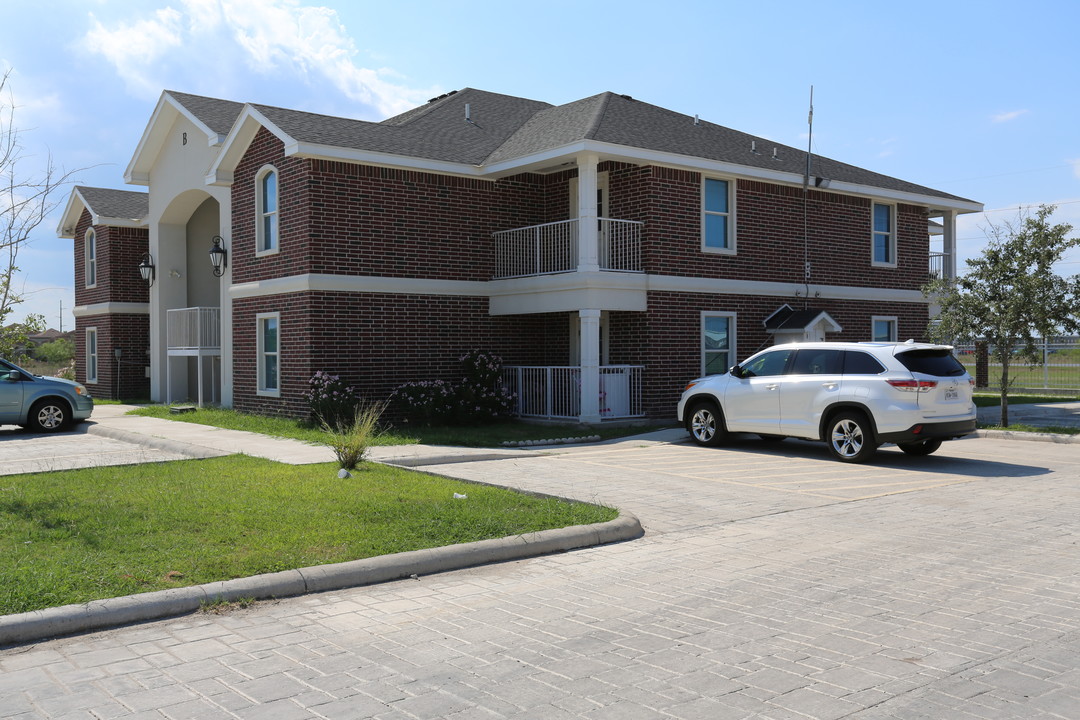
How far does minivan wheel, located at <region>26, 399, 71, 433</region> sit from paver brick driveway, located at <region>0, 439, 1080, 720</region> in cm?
1451

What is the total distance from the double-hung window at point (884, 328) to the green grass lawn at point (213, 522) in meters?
17.0

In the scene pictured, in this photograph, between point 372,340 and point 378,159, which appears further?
point 372,340

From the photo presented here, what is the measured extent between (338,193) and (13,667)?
574 inches

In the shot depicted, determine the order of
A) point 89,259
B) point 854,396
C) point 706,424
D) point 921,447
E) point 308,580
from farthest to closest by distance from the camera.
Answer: point 89,259 < point 706,424 < point 921,447 < point 854,396 < point 308,580

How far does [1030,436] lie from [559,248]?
9.89 m

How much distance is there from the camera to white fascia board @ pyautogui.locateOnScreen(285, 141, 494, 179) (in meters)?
18.1

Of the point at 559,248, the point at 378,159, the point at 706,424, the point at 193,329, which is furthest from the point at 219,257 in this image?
the point at 706,424

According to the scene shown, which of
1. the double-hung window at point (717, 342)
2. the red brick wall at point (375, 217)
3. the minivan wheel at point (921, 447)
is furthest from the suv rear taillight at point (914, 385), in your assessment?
the red brick wall at point (375, 217)

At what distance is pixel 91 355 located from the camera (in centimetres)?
3014

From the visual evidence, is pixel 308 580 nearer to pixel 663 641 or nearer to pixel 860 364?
pixel 663 641

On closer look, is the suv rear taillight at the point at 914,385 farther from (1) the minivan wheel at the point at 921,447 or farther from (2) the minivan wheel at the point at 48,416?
(2) the minivan wheel at the point at 48,416

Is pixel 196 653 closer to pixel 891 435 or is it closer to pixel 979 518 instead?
pixel 979 518

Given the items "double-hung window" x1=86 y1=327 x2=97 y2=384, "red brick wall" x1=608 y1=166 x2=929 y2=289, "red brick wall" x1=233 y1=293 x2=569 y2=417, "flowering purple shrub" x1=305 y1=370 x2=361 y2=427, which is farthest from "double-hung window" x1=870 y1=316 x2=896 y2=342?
"double-hung window" x1=86 y1=327 x2=97 y2=384

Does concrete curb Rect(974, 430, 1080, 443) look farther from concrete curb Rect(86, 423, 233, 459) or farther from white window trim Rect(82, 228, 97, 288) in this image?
white window trim Rect(82, 228, 97, 288)
